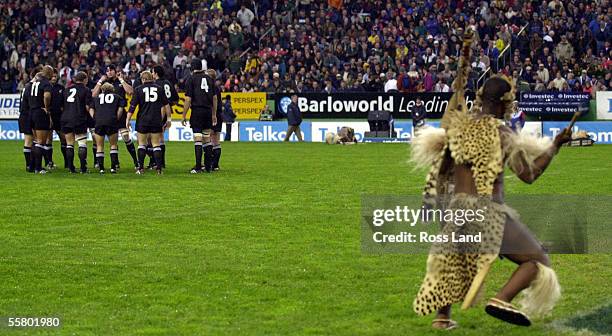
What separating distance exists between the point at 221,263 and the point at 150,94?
1097 cm

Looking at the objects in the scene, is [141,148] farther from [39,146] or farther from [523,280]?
[523,280]

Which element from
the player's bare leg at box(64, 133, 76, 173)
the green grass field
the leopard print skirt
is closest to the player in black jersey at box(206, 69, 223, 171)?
the green grass field

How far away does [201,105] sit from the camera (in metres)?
22.6

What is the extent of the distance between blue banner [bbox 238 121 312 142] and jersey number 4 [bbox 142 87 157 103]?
732 inches

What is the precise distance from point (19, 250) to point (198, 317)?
4.27m

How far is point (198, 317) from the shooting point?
8.70 meters

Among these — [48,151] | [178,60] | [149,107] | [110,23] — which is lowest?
[48,151]

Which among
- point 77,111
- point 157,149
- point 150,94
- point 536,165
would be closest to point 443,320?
point 536,165

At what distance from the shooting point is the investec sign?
4062 centimetres

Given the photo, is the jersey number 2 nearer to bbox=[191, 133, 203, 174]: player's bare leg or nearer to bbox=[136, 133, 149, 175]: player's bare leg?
bbox=[136, 133, 149, 175]: player's bare leg

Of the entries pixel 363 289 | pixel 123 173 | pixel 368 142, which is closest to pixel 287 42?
pixel 368 142

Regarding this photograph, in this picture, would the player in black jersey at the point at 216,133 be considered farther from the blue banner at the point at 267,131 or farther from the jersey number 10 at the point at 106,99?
the blue banner at the point at 267,131

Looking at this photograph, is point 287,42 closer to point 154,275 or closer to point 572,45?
point 572,45

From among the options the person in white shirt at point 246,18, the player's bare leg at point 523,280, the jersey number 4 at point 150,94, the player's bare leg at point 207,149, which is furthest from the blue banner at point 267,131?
the player's bare leg at point 523,280
